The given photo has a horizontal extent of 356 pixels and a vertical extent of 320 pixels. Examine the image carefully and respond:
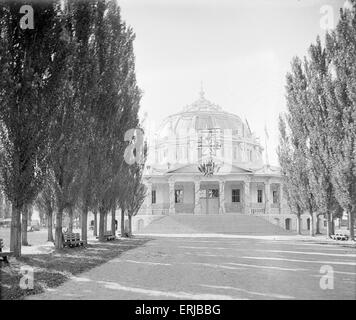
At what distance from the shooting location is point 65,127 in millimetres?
15453

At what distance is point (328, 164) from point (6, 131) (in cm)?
1905

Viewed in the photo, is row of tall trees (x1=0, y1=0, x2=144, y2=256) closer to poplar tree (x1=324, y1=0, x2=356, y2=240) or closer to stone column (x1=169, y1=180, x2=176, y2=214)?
poplar tree (x1=324, y1=0, x2=356, y2=240)

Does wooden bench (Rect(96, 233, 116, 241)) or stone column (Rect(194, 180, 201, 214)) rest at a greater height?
stone column (Rect(194, 180, 201, 214))

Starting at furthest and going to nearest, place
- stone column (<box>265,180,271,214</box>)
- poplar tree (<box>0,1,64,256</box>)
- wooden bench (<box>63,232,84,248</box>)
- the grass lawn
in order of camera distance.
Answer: stone column (<box>265,180,271,214</box>), wooden bench (<box>63,232,84,248</box>), poplar tree (<box>0,1,64,256</box>), the grass lawn

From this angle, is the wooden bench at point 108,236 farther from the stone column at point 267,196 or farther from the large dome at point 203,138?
the large dome at point 203,138

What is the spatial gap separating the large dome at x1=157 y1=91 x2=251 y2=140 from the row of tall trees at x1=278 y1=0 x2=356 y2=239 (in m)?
32.4

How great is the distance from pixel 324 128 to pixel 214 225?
61.0 feet

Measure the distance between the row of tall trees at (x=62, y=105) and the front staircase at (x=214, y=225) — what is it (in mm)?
19025

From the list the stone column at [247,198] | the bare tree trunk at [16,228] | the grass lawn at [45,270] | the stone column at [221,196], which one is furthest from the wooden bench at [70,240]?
the stone column at [247,198]

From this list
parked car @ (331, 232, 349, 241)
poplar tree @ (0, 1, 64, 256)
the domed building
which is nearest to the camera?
poplar tree @ (0, 1, 64, 256)

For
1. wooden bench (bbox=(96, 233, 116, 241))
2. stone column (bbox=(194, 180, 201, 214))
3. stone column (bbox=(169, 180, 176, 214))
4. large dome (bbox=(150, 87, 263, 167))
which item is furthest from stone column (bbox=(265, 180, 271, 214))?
wooden bench (bbox=(96, 233, 116, 241))

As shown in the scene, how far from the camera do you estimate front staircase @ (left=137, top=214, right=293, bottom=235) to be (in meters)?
40.3

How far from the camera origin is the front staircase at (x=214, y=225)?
132 feet
